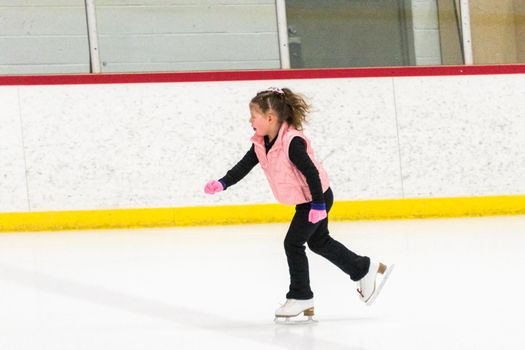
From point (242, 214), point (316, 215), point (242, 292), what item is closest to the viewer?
point (316, 215)

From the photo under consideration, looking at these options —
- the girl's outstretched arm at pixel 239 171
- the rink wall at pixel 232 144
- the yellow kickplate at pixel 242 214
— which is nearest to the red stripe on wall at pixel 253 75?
the rink wall at pixel 232 144

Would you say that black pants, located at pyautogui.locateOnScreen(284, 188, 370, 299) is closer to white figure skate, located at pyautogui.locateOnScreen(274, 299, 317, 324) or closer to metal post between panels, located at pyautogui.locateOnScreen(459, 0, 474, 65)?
white figure skate, located at pyautogui.locateOnScreen(274, 299, 317, 324)

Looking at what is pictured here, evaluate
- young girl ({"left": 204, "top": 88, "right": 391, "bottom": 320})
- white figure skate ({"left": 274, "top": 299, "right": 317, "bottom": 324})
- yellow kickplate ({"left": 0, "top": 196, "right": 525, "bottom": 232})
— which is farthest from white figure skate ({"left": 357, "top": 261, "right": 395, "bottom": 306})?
yellow kickplate ({"left": 0, "top": 196, "right": 525, "bottom": 232})

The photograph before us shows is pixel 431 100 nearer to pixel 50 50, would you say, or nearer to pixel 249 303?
pixel 50 50

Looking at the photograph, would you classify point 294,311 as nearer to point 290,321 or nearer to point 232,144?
point 290,321

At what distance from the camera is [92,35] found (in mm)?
7629

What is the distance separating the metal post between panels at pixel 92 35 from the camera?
299 inches

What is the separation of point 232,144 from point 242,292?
3487mm

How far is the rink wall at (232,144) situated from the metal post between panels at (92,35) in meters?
0.19

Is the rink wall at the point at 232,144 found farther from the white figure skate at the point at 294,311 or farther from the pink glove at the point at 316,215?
the pink glove at the point at 316,215

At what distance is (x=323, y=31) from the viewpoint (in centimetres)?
806

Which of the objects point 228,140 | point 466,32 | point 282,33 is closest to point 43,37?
point 228,140

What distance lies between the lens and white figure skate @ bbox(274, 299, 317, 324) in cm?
341

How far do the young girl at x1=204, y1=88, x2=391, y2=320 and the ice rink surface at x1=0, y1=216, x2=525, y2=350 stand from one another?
146mm
